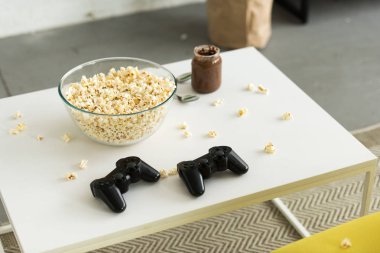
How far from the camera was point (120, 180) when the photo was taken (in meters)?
1.33

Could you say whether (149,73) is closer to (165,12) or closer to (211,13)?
(211,13)

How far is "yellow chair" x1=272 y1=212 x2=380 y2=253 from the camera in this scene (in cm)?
121

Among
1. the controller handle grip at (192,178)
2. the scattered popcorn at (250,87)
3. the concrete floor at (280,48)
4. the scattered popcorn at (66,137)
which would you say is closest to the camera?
the controller handle grip at (192,178)

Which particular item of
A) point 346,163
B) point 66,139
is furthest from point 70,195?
point 346,163

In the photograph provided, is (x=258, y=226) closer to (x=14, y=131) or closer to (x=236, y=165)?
(x=236, y=165)

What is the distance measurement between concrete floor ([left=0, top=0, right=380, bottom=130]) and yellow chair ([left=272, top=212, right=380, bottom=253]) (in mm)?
1124

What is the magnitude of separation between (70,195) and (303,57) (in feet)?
5.96

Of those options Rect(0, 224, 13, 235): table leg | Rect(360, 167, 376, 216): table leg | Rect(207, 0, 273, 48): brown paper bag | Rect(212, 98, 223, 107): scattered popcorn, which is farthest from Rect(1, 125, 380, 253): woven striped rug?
Rect(207, 0, 273, 48): brown paper bag

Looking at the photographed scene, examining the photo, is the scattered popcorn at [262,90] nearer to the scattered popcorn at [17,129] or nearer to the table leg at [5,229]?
the scattered popcorn at [17,129]

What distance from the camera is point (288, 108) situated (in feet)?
5.43

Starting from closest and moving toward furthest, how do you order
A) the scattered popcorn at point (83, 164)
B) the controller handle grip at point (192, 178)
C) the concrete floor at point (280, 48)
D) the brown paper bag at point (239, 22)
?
the controller handle grip at point (192, 178) → the scattered popcorn at point (83, 164) → the concrete floor at point (280, 48) → the brown paper bag at point (239, 22)

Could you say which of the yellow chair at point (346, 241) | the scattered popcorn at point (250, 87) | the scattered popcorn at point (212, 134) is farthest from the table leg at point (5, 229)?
the yellow chair at point (346, 241)

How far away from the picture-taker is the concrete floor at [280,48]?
2.62 m

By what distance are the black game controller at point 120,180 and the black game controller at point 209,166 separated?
72 millimetres
